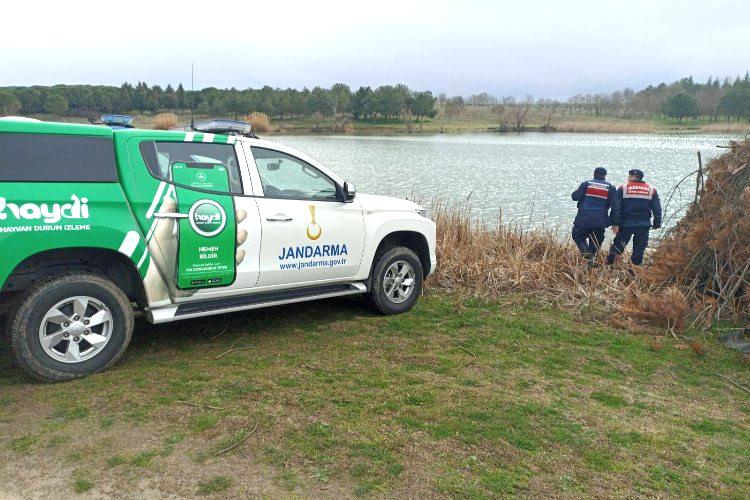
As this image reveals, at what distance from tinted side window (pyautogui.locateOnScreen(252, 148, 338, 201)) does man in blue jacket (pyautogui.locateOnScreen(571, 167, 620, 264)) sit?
19.0 ft

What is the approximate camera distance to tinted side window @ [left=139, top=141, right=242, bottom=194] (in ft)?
16.2

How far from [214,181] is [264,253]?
77cm

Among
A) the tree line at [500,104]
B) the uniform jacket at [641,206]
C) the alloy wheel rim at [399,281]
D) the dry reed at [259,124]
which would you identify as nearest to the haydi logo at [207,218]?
the alloy wheel rim at [399,281]

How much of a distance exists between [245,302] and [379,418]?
1848 mm

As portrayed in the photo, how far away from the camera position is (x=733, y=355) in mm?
5883

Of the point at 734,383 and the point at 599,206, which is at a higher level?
the point at 599,206

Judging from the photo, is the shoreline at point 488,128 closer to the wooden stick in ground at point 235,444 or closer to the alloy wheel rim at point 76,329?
the alloy wheel rim at point 76,329

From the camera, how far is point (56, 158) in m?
4.48

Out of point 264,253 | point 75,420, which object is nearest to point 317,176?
point 264,253

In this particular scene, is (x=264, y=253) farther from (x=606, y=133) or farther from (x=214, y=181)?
(x=606, y=133)

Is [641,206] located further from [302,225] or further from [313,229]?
[302,225]

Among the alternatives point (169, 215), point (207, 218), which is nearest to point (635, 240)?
point (207, 218)

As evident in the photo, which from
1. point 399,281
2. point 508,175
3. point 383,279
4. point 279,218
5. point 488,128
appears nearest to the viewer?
point 279,218

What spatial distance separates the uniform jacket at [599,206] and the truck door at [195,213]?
6906 mm
